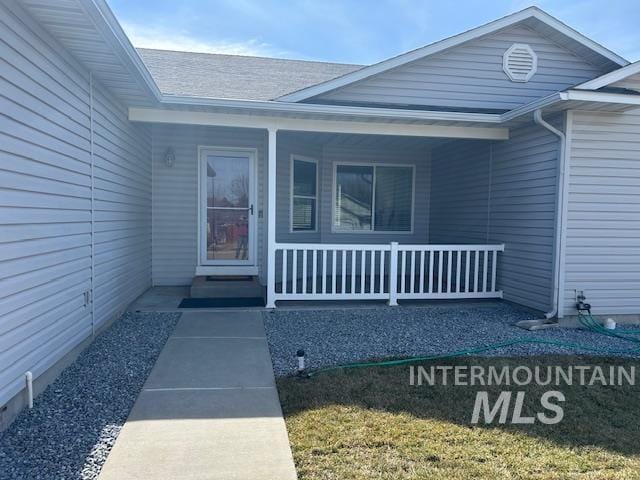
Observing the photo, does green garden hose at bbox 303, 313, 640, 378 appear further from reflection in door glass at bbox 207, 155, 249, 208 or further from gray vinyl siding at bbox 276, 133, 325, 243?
reflection in door glass at bbox 207, 155, 249, 208

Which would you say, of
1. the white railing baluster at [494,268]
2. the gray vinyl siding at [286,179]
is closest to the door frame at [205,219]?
the gray vinyl siding at [286,179]

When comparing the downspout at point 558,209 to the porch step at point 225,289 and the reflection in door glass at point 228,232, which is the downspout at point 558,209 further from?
the reflection in door glass at point 228,232

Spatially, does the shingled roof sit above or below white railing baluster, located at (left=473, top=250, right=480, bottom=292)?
above

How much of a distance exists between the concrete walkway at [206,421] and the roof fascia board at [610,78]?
15.8 ft

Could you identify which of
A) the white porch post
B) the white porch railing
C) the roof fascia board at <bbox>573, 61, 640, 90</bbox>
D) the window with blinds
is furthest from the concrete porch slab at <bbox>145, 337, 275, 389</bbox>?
the roof fascia board at <bbox>573, 61, 640, 90</bbox>

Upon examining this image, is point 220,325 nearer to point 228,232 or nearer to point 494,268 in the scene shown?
point 228,232

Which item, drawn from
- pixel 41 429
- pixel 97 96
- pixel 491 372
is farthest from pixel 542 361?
pixel 97 96

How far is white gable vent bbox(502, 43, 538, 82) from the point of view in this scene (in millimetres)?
7254

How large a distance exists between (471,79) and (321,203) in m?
3.41

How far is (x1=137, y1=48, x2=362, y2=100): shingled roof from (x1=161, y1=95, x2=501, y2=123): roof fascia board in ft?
1.22

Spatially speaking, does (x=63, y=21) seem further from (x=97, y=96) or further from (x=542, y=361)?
(x=542, y=361)

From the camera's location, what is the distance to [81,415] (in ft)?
9.57

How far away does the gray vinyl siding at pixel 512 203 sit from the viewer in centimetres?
586

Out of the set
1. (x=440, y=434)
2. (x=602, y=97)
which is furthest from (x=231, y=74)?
(x=440, y=434)
